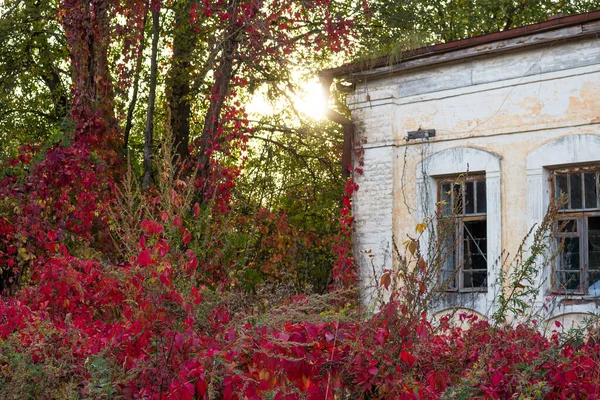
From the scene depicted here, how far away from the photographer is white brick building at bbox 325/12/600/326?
10633 mm

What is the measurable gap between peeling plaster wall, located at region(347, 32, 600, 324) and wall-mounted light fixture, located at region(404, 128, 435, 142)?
0.07m

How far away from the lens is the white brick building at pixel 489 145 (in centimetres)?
1063

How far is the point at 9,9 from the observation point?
1822cm

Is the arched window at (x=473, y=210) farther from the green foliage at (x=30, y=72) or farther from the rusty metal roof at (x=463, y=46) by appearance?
the green foliage at (x=30, y=72)

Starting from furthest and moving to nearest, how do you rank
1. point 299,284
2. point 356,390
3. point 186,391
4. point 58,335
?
point 299,284
point 58,335
point 356,390
point 186,391

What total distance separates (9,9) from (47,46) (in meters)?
1.78

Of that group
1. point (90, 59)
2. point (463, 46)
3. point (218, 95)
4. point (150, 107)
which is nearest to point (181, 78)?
point (150, 107)

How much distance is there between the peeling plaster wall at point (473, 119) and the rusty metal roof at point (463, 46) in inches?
6.2

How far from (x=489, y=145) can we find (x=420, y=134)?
42.1 inches

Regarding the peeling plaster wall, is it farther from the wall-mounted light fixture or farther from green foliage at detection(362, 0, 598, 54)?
green foliage at detection(362, 0, 598, 54)

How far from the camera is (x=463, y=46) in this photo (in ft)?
38.2

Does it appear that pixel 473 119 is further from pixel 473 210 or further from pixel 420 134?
pixel 473 210

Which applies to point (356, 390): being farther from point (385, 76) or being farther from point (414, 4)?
point (414, 4)

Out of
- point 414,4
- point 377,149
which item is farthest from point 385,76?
point 414,4
